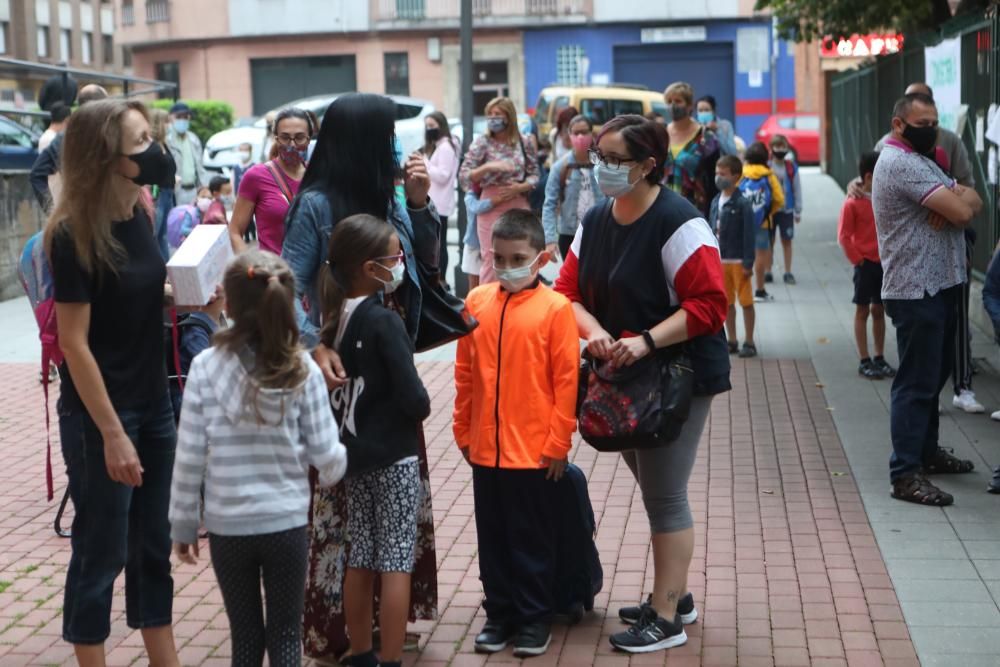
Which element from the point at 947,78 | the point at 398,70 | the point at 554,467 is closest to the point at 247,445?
the point at 554,467

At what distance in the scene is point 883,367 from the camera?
10.3m

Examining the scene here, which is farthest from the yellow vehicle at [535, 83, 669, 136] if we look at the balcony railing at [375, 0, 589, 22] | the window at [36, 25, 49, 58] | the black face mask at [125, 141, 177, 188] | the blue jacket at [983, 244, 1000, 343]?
the window at [36, 25, 49, 58]

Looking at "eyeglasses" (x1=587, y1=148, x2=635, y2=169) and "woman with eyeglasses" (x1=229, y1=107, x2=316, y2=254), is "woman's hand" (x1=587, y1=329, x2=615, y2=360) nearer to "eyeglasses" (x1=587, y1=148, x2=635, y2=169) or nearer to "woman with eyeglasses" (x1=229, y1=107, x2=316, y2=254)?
"eyeglasses" (x1=587, y1=148, x2=635, y2=169)

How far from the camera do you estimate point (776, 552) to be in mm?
6285

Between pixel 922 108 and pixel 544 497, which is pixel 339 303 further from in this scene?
pixel 922 108

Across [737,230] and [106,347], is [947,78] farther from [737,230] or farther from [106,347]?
[106,347]

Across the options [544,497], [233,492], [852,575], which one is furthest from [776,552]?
[233,492]

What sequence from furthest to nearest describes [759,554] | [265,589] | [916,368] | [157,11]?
1. [157,11]
2. [916,368]
3. [759,554]
4. [265,589]

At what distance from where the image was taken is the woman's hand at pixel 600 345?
493cm

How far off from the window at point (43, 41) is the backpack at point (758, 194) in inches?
1639

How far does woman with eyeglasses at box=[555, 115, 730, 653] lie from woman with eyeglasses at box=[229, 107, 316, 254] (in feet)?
5.58

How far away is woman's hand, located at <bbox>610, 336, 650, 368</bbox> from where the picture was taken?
16.0 feet

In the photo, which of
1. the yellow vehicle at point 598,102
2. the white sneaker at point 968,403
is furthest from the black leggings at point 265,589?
the yellow vehicle at point 598,102

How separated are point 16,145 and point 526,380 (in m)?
13.5
